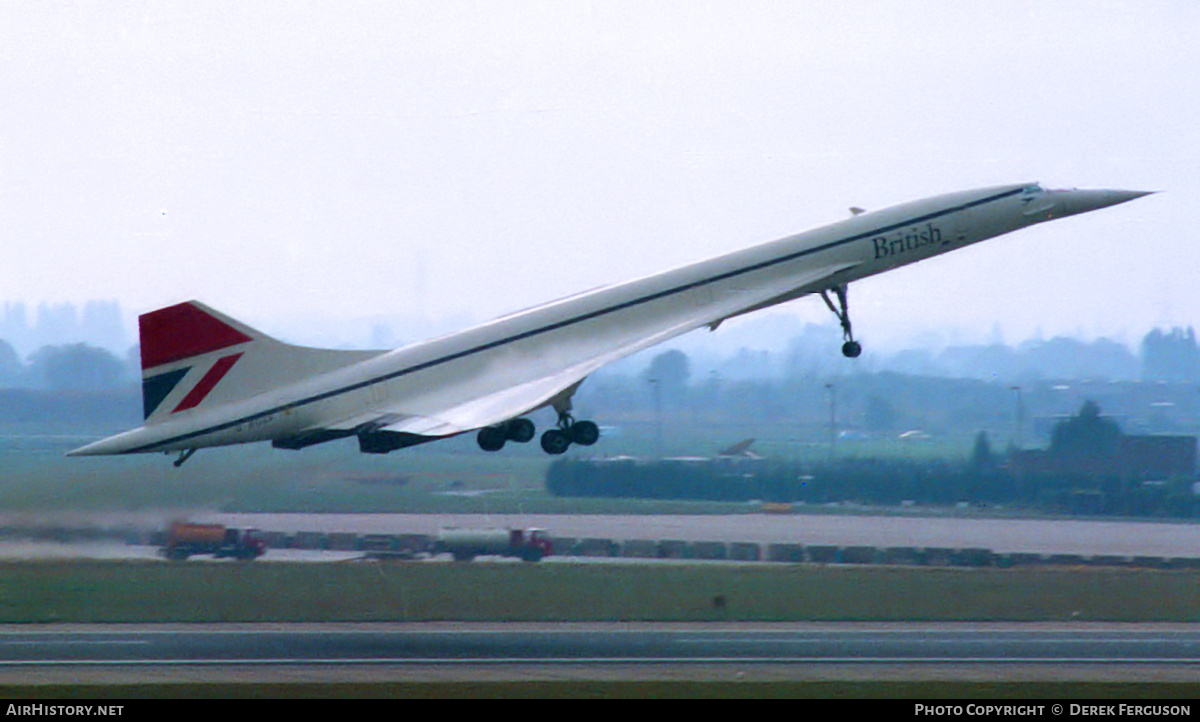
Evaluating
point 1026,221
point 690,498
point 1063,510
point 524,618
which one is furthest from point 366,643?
point 1063,510

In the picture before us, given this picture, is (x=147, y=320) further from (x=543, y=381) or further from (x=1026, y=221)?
(x=1026, y=221)

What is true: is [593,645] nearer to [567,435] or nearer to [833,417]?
[567,435]

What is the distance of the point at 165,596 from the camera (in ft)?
115

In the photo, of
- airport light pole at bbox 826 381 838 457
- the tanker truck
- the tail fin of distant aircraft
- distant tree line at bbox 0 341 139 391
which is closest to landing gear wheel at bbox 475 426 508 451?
the tail fin of distant aircraft

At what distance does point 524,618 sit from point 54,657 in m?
10.6

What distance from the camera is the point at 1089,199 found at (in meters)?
34.0

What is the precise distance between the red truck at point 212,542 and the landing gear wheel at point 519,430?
9.06m

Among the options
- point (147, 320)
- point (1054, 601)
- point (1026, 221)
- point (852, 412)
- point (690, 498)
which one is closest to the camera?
point (147, 320)

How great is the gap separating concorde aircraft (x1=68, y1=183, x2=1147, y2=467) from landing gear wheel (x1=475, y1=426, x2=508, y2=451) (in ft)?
0.09

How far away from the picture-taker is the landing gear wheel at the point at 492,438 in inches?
1160

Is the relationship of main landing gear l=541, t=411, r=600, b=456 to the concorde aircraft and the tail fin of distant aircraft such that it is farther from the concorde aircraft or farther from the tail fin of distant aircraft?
the tail fin of distant aircraft

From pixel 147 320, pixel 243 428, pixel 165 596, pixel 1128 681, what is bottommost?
pixel 1128 681

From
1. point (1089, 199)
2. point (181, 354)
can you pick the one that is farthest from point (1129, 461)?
point (181, 354)

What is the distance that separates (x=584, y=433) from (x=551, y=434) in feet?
2.25
